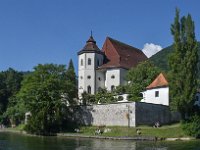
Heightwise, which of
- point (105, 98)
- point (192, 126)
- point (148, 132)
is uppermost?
Result: point (105, 98)

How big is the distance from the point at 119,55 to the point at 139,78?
33.0ft

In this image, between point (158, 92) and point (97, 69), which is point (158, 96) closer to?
point (158, 92)

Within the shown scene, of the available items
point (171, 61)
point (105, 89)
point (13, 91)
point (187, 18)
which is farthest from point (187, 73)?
point (13, 91)

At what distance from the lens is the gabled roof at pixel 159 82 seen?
65.6 metres

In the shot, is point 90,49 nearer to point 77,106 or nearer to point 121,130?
point 77,106

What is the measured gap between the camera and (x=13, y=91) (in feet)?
370

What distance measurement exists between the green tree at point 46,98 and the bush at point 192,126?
19.4 meters

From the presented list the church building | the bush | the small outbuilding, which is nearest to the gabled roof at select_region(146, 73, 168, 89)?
the small outbuilding

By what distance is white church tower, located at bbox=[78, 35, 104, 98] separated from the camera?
80.1 meters

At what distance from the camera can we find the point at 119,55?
273 feet

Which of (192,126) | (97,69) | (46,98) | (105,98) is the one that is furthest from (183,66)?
(97,69)

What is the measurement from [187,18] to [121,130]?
17.8 m

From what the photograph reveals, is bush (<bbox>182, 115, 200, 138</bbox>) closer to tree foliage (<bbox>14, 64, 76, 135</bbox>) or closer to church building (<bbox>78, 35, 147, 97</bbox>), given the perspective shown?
tree foliage (<bbox>14, 64, 76, 135</bbox>)

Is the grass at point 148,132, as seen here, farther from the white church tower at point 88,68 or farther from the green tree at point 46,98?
the white church tower at point 88,68
